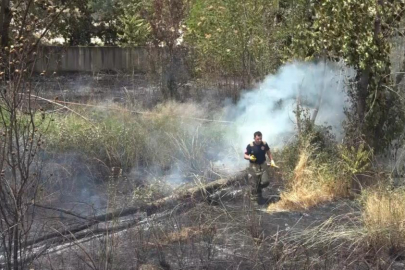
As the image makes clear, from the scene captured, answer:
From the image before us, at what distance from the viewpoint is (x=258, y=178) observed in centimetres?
891

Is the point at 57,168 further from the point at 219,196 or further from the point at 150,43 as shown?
the point at 150,43

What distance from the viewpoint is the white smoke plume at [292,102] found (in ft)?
35.6

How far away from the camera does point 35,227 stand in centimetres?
686

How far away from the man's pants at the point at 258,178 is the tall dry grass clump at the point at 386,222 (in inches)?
78.6

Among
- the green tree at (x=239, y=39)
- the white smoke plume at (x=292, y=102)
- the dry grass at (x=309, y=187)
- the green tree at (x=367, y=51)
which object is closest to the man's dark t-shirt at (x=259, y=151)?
the dry grass at (x=309, y=187)

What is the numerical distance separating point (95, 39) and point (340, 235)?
1699 centimetres

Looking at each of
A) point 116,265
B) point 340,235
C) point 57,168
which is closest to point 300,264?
point 340,235

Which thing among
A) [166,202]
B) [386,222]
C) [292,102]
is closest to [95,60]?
[292,102]

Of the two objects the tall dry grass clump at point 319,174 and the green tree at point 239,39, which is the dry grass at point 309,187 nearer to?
the tall dry grass clump at point 319,174

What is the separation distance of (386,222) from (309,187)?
2.55 m

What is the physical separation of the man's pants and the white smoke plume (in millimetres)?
1569

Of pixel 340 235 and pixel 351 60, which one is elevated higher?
pixel 351 60

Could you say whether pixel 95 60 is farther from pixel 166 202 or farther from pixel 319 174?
pixel 166 202

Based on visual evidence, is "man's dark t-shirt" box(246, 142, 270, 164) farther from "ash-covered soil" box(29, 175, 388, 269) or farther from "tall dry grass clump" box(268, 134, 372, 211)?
"ash-covered soil" box(29, 175, 388, 269)
